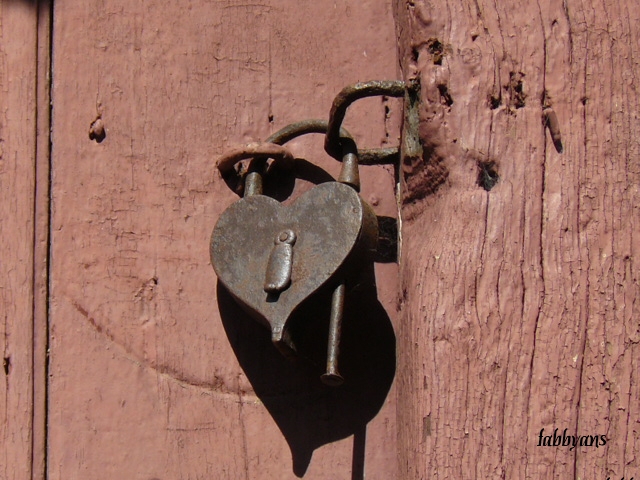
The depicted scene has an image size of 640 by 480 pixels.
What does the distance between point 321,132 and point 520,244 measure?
0.79 feet

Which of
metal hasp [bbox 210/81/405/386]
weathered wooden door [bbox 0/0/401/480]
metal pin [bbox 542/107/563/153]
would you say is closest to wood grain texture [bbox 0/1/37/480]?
weathered wooden door [bbox 0/0/401/480]

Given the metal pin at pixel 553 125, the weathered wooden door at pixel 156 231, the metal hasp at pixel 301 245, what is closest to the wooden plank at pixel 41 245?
the weathered wooden door at pixel 156 231

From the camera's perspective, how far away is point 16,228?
2.94 ft

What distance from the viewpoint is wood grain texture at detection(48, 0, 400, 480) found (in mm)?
857

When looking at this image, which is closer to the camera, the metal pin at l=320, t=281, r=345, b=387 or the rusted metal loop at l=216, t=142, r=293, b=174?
the metal pin at l=320, t=281, r=345, b=387

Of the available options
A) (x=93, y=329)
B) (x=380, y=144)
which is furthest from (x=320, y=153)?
(x=93, y=329)

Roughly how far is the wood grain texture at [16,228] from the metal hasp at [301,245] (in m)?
0.19

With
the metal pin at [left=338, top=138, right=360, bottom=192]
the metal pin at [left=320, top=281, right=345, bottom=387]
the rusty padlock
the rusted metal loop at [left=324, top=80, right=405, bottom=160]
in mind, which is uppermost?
the rusted metal loop at [left=324, top=80, right=405, bottom=160]

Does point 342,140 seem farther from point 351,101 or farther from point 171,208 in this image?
point 171,208

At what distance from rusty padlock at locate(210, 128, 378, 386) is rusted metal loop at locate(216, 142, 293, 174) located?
5cm

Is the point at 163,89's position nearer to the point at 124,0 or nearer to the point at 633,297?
the point at 124,0

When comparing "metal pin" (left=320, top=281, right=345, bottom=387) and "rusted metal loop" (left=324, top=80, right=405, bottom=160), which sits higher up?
"rusted metal loop" (left=324, top=80, right=405, bottom=160)

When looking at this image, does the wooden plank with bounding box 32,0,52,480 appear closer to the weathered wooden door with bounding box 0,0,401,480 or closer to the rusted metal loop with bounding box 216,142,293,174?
the weathered wooden door with bounding box 0,0,401,480

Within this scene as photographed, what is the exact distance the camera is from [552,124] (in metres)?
0.78
